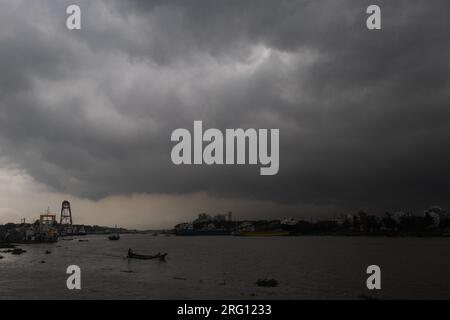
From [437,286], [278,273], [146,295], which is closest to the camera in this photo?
[146,295]

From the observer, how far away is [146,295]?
1895 inches

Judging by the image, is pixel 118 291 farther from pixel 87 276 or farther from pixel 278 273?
pixel 278 273

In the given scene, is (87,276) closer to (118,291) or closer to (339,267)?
(118,291)

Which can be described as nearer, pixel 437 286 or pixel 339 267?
pixel 437 286

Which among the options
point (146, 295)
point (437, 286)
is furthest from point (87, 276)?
point (437, 286)

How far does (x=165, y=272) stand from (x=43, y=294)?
26.2 metres

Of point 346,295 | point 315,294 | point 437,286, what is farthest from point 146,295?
point 437,286
